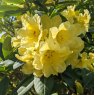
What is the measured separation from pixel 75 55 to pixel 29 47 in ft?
0.59

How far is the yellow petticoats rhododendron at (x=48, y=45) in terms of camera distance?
112cm

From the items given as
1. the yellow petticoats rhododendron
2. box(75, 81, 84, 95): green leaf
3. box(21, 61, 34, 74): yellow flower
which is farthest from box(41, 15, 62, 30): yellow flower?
box(75, 81, 84, 95): green leaf

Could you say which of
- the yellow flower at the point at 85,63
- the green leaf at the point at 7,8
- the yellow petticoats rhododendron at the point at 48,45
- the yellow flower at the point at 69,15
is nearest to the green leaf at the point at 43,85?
the yellow petticoats rhododendron at the point at 48,45

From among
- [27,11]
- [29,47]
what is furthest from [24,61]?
[27,11]


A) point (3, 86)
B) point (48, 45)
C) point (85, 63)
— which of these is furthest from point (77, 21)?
point (3, 86)

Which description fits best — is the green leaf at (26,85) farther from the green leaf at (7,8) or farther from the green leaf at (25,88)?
the green leaf at (7,8)

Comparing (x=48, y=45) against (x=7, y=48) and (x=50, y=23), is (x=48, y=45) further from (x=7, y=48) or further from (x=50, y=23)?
(x=7, y=48)

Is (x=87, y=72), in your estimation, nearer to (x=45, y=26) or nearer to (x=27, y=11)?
(x=45, y=26)

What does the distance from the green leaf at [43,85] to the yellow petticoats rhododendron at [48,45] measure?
0.09 feet

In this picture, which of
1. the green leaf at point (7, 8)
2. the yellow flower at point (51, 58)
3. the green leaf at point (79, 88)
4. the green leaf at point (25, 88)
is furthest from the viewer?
the green leaf at point (7, 8)

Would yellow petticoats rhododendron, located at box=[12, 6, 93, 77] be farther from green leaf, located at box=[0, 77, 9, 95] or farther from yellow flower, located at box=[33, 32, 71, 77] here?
green leaf, located at box=[0, 77, 9, 95]

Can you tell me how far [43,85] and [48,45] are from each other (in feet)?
0.55

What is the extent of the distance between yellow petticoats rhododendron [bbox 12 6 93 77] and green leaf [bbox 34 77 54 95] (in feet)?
0.09

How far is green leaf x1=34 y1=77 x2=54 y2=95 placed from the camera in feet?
3.77
